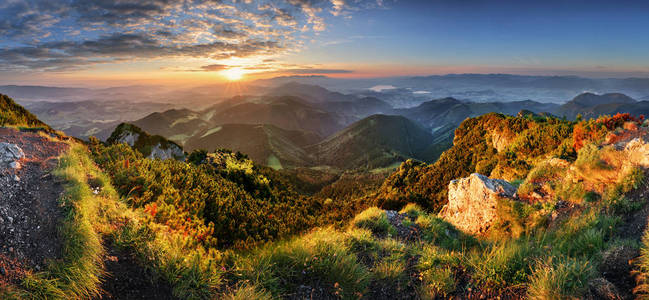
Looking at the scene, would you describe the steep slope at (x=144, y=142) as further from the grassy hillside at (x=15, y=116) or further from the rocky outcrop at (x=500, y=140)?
the rocky outcrop at (x=500, y=140)

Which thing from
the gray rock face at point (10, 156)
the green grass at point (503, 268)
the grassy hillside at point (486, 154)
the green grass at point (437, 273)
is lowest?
the grassy hillside at point (486, 154)

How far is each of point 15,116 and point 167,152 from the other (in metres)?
13.4

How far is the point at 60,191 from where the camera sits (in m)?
5.02

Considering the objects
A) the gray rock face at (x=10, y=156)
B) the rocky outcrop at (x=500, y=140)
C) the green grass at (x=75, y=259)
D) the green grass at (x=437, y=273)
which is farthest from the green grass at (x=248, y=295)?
the rocky outcrop at (x=500, y=140)

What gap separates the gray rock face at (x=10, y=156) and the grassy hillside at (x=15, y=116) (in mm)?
5438

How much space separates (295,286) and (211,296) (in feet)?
3.99

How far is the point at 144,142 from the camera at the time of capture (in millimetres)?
22812

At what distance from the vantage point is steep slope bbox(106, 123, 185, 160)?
21.3m

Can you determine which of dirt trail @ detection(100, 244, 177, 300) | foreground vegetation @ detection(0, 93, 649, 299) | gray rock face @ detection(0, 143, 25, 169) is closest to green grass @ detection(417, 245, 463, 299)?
foreground vegetation @ detection(0, 93, 649, 299)

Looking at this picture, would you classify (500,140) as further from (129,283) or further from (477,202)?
(129,283)

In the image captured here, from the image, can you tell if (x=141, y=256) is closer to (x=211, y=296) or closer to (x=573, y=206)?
(x=211, y=296)

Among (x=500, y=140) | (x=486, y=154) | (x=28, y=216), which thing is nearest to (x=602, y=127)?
(x=28, y=216)

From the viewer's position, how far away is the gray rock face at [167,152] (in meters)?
22.6

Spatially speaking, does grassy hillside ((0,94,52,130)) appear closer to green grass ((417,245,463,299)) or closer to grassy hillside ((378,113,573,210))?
green grass ((417,245,463,299))
